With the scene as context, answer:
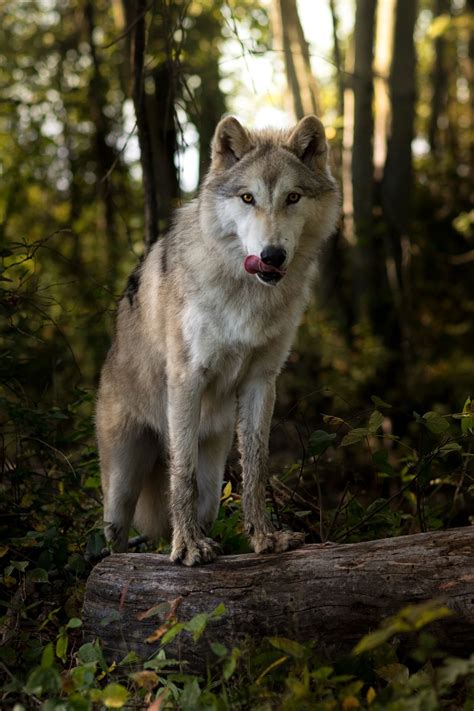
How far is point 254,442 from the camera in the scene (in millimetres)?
5137

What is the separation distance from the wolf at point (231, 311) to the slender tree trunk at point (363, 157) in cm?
806

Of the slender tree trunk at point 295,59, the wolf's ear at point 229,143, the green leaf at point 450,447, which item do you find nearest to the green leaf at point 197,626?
the green leaf at point 450,447

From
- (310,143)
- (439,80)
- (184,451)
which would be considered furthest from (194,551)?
(439,80)

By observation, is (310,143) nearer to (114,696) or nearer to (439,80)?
(114,696)

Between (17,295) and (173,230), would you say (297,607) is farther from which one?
(17,295)

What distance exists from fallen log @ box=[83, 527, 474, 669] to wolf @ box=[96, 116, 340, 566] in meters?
0.26

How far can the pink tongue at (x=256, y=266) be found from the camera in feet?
15.0

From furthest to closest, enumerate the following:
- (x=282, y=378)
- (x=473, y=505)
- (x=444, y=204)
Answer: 1. (x=444, y=204)
2. (x=282, y=378)
3. (x=473, y=505)

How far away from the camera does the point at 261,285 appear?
4.93 meters

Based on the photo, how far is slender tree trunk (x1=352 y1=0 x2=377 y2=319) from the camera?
42.9 feet

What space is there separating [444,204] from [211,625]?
44.2 feet

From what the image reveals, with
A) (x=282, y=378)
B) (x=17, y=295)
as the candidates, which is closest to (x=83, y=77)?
(x=282, y=378)

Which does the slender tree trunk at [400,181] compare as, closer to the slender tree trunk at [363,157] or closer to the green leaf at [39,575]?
the slender tree trunk at [363,157]

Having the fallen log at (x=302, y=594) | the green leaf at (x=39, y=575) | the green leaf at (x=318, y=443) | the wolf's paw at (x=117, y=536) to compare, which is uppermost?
the green leaf at (x=318, y=443)
